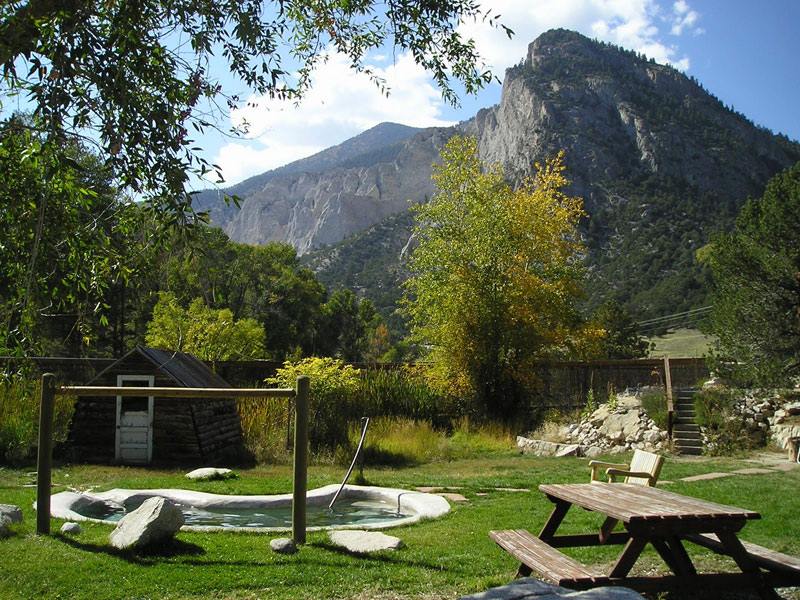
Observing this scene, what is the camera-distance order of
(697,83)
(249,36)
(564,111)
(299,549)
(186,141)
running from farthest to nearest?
(697,83) → (564,111) → (299,549) → (249,36) → (186,141)

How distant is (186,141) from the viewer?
13.4ft

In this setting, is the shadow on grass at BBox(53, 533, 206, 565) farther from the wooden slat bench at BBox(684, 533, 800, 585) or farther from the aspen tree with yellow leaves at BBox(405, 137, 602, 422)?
the aspen tree with yellow leaves at BBox(405, 137, 602, 422)

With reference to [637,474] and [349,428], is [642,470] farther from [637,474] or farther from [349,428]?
[349,428]

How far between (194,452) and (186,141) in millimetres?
9461

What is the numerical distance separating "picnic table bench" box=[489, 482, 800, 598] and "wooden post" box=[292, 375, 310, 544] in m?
1.92

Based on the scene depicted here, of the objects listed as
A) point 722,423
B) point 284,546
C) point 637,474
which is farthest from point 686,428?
point 284,546

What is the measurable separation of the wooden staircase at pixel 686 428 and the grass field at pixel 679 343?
1474cm

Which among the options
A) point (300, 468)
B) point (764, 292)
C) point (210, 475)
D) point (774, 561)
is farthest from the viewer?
point (764, 292)

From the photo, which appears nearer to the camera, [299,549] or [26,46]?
[26,46]

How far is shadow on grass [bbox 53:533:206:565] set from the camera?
545cm

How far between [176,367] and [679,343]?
29.1 meters

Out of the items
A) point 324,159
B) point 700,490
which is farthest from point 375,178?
point 700,490

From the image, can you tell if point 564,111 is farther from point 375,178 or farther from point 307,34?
point 307,34

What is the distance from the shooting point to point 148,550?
5629 mm
